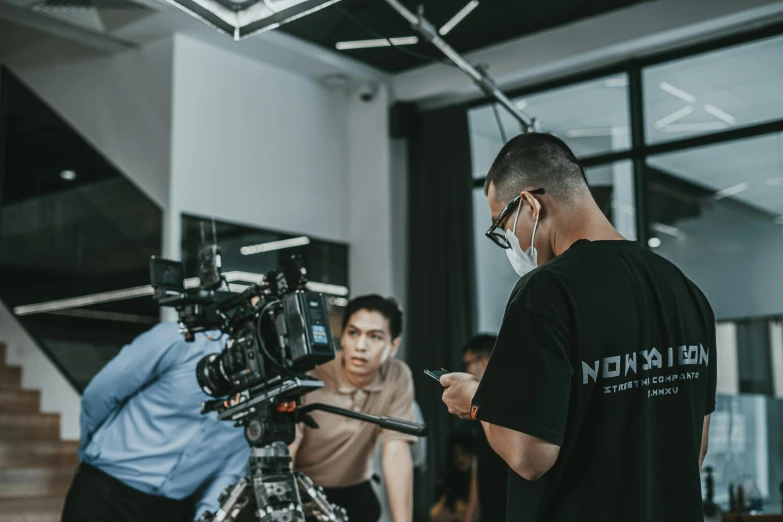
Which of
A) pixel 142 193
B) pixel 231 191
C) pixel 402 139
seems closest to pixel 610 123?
pixel 402 139

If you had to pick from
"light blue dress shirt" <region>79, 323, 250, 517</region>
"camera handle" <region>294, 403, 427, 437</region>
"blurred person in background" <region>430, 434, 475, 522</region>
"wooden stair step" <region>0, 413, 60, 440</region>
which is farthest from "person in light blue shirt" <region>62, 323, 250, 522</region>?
"wooden stair step" <region>0, 413, 60, 440</region>

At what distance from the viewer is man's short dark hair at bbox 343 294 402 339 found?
8.68 ft

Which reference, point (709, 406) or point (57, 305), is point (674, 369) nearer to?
point (709, 406)

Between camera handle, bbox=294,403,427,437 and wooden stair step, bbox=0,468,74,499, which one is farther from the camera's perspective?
wooden stair step, bbox=0,468,74,499

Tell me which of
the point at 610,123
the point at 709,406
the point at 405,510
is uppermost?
the point at 610,123

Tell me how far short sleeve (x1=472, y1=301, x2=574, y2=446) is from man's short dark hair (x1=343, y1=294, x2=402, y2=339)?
1340mm

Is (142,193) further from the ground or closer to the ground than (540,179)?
further from the ground

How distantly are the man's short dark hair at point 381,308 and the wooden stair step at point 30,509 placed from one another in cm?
228

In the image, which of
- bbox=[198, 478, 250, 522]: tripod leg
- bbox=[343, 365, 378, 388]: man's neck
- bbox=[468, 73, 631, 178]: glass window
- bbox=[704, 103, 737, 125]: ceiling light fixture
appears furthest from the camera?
bbox=[468, 73, 631, 178]: glass window

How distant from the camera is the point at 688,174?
4.84 metres

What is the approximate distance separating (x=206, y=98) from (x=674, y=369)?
395cm

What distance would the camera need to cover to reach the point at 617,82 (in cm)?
505

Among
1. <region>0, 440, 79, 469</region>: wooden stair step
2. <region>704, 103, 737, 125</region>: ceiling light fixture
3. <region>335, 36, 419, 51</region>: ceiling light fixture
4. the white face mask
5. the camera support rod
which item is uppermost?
<region>335, 36, 419, 51</region>: ceiling light fixture

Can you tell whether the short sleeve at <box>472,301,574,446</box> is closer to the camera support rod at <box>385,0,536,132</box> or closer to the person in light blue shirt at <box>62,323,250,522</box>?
the person in light blue shirt at <box>62,323,250,522</box>
